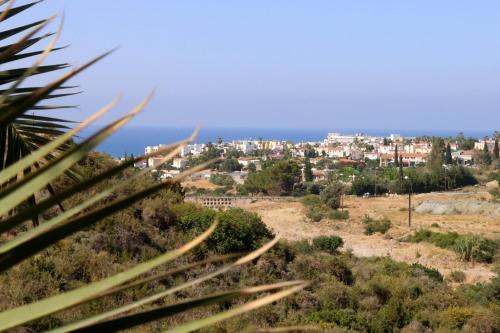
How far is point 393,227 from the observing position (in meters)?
32.8

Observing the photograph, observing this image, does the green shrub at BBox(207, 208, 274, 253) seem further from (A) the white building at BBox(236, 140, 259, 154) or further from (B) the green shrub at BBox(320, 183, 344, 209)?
(A) the white building at BBox(236, 140, 259, 154)

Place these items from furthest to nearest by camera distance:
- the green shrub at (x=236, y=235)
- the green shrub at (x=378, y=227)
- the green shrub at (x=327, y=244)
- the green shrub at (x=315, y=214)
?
the green shrub at (x=315, y=214)
the green shrub at (x=378, y=227)
the green shrub at (x=327, y=244)
the green shrub at (x=236, y=235)

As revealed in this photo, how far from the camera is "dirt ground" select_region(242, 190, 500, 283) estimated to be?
23953mm

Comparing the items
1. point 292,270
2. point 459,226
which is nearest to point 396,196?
point 459,226

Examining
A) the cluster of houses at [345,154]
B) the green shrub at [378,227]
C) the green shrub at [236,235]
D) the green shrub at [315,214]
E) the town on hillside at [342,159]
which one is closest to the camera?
the green shrub at [236,235]

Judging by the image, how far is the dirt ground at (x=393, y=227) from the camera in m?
24.0

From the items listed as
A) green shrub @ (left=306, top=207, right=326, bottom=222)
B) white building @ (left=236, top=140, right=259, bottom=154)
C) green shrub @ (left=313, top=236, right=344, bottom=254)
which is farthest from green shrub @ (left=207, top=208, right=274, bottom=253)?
white building @ (left=236, top=140, right=259, bottom=154)

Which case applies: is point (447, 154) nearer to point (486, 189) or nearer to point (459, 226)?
point (486, 189)

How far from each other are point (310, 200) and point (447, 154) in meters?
39.4

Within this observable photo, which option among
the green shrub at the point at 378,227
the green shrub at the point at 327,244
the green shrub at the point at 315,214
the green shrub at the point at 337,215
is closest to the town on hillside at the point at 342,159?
the green shrub at the point at 315,214

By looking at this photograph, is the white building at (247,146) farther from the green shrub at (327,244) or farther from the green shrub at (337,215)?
the green shrub at (327,244)

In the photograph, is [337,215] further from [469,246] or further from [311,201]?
[469,246]

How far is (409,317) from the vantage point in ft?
36.1

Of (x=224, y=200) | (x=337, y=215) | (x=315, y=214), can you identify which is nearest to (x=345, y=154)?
(x=224, y=200)
